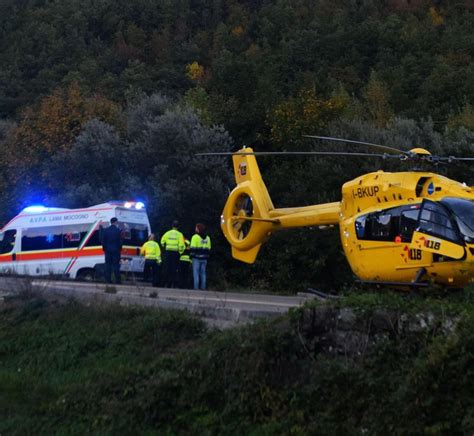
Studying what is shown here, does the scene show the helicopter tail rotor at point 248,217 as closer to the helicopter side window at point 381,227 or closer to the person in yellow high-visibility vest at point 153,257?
the person in yellow high-visibility vest at point 153,257

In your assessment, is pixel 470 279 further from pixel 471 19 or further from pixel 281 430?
pixel 471 19

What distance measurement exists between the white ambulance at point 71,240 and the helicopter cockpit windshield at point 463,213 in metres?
13.0

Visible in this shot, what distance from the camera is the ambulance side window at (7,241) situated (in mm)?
26219

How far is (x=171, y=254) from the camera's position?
21.2 m

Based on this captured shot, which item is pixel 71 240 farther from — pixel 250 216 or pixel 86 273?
pixel 250 216

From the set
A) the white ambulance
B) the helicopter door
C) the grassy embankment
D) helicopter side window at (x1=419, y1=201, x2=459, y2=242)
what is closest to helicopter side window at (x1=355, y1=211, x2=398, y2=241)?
the helicopter door

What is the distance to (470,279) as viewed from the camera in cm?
1299

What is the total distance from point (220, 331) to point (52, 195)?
22.3 meters

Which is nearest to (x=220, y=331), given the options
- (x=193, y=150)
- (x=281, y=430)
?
(x=281, y=430)

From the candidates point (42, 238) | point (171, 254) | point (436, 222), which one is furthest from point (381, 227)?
point (42, 238)

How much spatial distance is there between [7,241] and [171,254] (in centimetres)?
806

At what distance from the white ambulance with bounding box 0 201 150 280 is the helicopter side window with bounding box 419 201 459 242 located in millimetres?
12497

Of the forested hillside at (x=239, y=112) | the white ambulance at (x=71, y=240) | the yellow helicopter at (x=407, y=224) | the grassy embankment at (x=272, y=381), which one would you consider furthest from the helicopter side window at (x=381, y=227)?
the white ambulance at (x=71, y=240)

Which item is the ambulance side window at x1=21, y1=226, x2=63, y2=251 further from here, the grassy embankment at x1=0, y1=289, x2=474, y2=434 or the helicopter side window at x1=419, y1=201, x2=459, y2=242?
the helicopter side window at x1=419, y1=201, x2=459, y2=242
